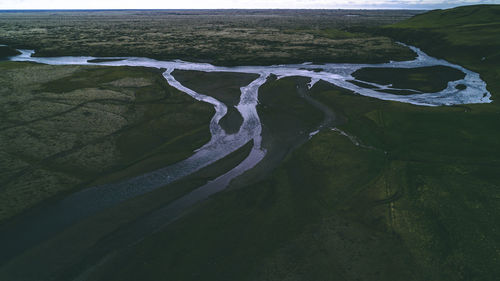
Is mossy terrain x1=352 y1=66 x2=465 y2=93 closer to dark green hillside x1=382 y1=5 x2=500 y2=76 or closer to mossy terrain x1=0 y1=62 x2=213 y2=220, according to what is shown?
dark green hillside x1=382 y1=5 x2=500 y2=76

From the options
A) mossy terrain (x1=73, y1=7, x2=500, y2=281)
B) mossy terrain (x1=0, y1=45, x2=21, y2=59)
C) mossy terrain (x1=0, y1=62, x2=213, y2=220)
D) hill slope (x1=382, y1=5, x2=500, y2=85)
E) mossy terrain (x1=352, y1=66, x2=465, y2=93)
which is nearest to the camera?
mossy terrain (x1=73, y1=7, x2=500, y2=281)

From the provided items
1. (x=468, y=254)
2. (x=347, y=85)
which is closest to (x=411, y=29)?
(x=347, y=85)

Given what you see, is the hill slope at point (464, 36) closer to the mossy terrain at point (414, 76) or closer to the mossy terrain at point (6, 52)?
the mossy terrain at point (414, 76)

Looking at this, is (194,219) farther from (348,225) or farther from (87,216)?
(348,225)

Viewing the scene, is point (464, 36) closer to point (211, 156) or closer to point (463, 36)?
point (463, 36)

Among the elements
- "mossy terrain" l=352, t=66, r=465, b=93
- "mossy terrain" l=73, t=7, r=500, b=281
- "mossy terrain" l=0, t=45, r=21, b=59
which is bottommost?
"mossy terrain" l=73, t=7, r=500, b=281

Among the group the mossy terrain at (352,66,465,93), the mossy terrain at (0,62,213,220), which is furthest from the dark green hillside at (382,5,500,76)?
the mossy terrain at (0,62,213,220)
